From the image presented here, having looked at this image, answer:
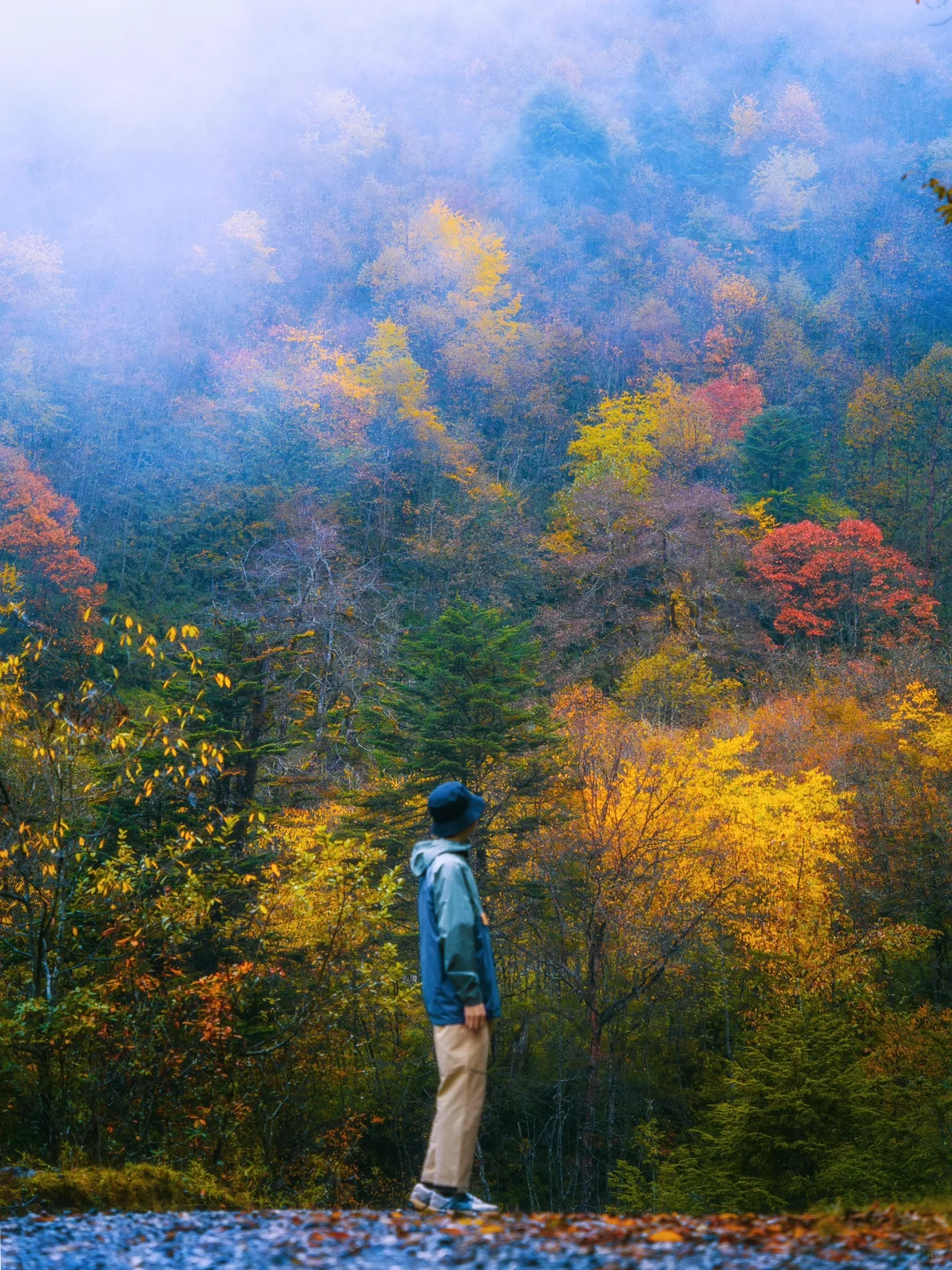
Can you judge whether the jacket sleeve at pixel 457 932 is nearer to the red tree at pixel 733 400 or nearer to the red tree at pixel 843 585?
the red tree at pixel 843 585

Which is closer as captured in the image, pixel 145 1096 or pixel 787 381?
pixel 145 1096

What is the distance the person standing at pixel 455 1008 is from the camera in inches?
144

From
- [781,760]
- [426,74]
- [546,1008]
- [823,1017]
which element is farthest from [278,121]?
[823,1017]

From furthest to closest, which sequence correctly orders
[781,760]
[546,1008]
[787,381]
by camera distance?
1. [787,381]
2. [781,760]
3. [546,1008]

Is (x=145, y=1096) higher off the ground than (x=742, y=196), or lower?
lower

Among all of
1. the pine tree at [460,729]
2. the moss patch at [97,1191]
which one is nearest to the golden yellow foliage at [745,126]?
the pine tree at [460,729]

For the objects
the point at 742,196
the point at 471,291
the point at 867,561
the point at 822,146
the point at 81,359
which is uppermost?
the point at 822,146

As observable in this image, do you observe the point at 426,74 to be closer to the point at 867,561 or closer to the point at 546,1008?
the point at 867,561

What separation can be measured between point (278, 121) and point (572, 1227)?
210 feet

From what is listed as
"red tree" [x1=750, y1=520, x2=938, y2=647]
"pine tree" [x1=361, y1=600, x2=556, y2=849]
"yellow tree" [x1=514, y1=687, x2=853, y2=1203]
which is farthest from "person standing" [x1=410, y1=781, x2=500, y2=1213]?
"red tree" [x1=750, y1=520, x2=938, y2=647]

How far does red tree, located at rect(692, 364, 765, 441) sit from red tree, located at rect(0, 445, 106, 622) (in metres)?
27.6

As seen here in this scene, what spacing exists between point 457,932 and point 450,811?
509 mm

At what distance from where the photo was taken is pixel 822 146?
60.8 m

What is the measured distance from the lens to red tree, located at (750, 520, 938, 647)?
30125 mm
